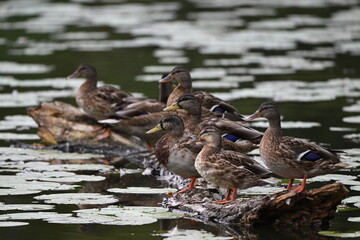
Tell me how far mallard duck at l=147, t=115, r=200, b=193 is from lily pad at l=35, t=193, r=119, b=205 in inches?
26.4

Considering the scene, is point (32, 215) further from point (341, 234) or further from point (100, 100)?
point (100, 100)

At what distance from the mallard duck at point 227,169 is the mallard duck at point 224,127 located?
3.03 ft

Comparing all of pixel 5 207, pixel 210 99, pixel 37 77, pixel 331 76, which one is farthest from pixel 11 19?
pixel 5 207

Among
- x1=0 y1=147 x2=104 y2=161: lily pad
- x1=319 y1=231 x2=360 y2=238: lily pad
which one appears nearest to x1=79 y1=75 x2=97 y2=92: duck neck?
x1=0 y1=147 x2=104 y2=161: lily pad


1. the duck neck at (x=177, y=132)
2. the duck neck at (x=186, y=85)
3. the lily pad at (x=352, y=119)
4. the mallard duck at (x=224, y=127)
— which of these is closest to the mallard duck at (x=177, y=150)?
the duck neck at (x=177, y=132)

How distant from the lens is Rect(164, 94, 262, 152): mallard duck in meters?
9.78

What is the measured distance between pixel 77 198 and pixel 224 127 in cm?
180

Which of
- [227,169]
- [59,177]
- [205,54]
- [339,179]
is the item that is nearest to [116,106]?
[59,177]

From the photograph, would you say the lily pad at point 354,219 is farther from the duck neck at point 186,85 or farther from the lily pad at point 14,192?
the duck neck at point 186,85

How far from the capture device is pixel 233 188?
865 cm

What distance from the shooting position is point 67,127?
501 inches

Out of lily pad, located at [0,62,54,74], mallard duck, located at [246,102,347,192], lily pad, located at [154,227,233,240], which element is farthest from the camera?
lily pad, located at [0,62,54,74]

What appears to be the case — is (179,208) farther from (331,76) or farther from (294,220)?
(331,76)

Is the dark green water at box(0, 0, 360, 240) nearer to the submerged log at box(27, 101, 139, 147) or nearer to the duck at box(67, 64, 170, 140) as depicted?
the submerged log at box(27, 101, 139, 147)
